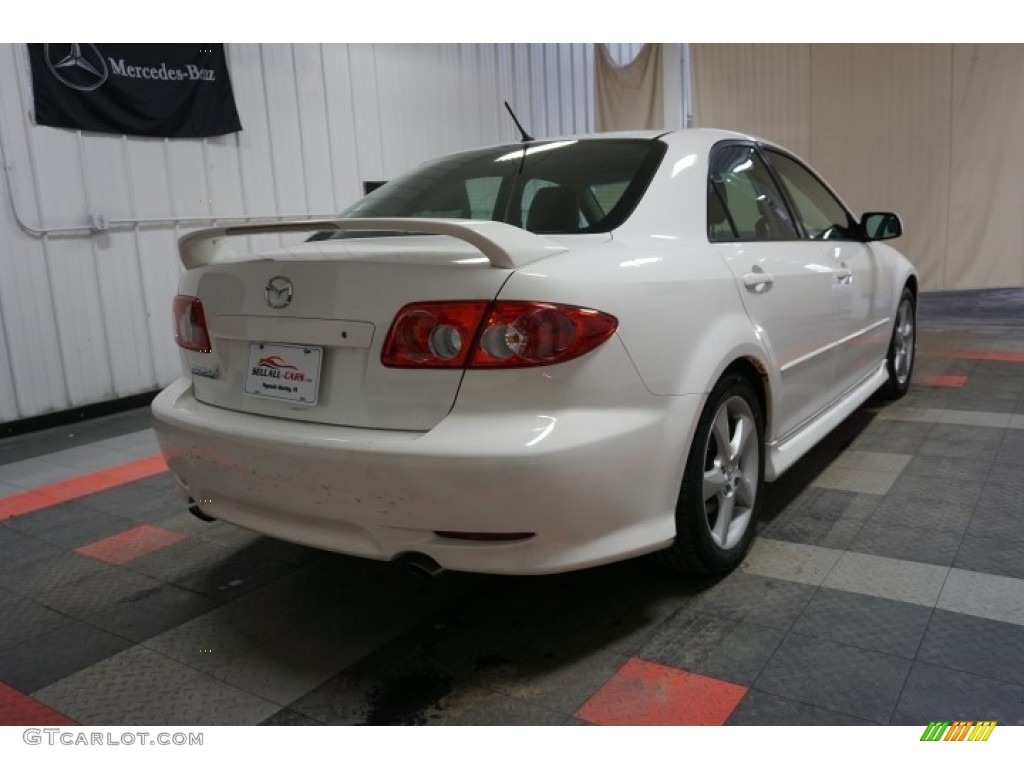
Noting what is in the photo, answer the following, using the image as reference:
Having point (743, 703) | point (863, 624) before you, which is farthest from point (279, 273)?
point (863, 624)

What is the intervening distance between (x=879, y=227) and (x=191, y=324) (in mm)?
2914

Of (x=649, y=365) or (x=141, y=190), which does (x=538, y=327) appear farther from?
(x=141, y=190)

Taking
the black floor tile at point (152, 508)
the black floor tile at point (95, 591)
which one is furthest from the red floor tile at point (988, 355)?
the black floor tile at point (95, 591)

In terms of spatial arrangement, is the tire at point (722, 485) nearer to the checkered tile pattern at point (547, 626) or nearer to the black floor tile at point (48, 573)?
the checkered tile pattern at point (547, 626)

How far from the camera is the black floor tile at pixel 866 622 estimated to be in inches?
77.0

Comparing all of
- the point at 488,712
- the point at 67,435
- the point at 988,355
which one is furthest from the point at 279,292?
the point at 988,355

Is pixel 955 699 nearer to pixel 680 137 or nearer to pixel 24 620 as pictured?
pixel 680 137

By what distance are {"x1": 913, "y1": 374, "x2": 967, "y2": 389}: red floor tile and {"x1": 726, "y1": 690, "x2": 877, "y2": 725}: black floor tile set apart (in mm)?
3698

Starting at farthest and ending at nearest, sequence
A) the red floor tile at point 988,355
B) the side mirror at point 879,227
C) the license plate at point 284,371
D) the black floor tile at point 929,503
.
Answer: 1. the red floor tile at point 988,355
2. the side mirror at point 879,227
3. the black floor tile at point 929,503
4. the license plate at point 284,371

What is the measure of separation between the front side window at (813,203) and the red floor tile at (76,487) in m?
2.99

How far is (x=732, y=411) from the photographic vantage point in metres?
2.35

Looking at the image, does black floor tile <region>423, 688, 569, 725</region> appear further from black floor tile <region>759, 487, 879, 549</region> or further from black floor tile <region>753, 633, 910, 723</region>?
black floor tile <region>759, 487, 879, 549</region>

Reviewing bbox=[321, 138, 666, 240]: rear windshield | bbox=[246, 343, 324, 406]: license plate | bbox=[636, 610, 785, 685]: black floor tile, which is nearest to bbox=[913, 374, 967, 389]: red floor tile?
bbox=[321, 138, 666, 240]: rear windshield

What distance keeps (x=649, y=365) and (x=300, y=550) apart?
4.93 feet
